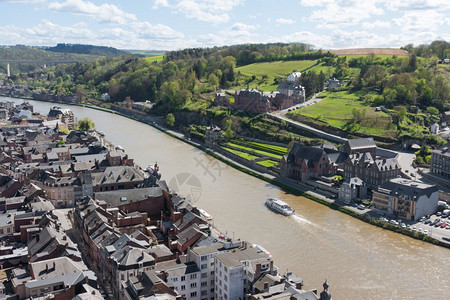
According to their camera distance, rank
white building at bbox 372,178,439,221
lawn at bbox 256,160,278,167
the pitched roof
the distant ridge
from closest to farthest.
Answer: white building at bbox 372,178,439,221 < the pitched roof < lawn at bbox 256,160,278,167 < the distant ridge

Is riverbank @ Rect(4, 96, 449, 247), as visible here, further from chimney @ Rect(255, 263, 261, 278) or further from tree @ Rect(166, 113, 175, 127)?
chimney @ Rect(255, 263, 261, 278)

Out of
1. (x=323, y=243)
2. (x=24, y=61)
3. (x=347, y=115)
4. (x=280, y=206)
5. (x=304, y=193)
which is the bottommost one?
(x=323, y=243)

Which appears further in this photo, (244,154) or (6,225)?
(244,154)

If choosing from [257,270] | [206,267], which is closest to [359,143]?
[257,270]

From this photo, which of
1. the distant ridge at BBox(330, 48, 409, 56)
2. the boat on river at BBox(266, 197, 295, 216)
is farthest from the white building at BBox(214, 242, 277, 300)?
the distant ridge at BBox(330, 48, 409, 56)

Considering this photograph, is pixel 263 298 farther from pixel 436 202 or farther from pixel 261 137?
pixel 261 137

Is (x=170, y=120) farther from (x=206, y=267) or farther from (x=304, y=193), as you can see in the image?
(x=206, y=267)

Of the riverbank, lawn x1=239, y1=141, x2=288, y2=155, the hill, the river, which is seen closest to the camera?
the river

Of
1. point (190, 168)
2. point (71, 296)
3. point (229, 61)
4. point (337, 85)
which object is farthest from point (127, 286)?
point (229, 61)
